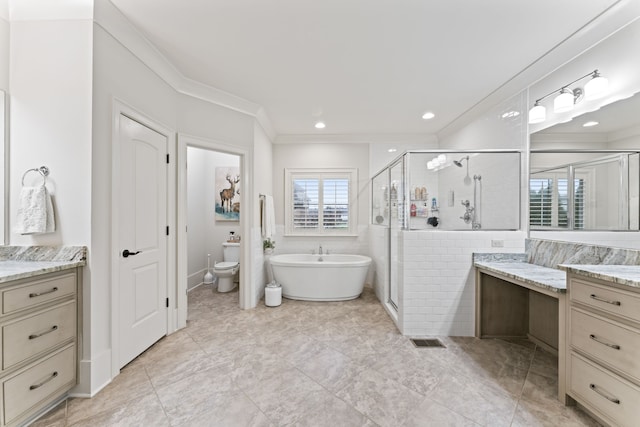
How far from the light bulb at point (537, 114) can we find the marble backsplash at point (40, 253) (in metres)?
3.95

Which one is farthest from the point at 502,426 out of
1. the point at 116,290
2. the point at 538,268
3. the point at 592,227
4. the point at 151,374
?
the point at 116,290

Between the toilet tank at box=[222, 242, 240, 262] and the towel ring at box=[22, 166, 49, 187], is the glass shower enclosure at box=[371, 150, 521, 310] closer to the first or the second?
the toilet tank at box=[222, 242, 240, 262]

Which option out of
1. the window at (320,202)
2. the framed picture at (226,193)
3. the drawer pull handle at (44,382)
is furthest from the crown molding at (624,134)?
the framed picture at (226,193)

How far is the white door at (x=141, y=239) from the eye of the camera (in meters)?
2.19

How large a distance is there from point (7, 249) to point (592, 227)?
14.2ft

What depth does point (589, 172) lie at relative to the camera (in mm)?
2244

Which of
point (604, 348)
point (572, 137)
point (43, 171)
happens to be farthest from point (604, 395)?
point (43, 171)

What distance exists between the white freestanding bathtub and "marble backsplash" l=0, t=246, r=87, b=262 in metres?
2.43

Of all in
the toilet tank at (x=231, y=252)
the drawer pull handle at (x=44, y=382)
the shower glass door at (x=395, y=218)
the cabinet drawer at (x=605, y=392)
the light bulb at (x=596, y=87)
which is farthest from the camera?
the toilet tank at (x=231, y=252)

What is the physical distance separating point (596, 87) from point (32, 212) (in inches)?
162

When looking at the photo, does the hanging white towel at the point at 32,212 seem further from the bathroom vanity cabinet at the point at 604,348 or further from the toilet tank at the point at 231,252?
the bathroom vanity cabinet at the point at 604,348

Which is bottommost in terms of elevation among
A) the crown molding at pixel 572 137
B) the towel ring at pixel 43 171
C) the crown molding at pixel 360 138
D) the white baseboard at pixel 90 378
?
the white baseboard at pixel 90 378

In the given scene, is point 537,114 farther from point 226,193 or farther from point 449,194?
point 226,193

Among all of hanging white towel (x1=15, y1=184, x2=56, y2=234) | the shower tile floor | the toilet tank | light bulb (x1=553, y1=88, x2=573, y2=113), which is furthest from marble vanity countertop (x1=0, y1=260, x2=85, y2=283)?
light bulb (x1=553, y1=88, x2=573, y2=113)
